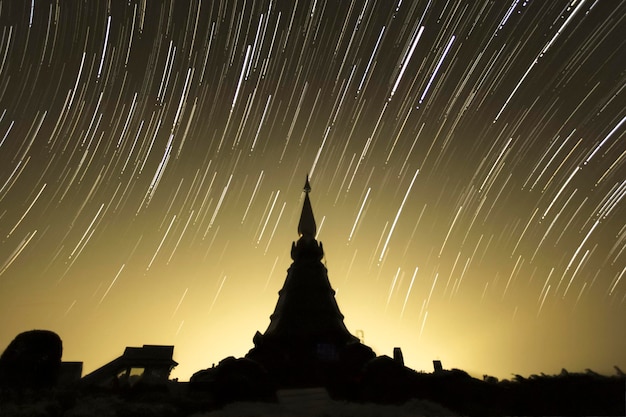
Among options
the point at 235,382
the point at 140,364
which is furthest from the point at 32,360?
the point at 235,382

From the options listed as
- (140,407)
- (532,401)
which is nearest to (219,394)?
(140,407)

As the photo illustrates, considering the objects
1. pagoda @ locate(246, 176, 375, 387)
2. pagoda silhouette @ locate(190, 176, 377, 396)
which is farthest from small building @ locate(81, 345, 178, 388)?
pagoda @ locate(246, 176, 375, 387)

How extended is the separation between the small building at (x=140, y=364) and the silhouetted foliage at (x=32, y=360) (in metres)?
3.28

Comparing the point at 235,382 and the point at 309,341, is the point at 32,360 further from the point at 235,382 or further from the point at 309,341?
the point at 309,341

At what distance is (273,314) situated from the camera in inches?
959

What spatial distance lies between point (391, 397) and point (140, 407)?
8457 millimetres

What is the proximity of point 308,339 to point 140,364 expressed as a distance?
356 inches

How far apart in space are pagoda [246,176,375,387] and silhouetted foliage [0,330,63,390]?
410 inches

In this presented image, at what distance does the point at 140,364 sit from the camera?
55.0 feet

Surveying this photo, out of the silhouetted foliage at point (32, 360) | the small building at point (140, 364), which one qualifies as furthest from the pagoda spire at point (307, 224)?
the silhouetted foliage at point (32, 360)

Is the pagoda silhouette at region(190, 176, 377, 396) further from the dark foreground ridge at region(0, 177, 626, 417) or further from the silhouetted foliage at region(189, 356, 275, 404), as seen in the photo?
the dark foreground ridge at region(0, 177, 626, 417)

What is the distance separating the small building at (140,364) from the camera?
52.2ft

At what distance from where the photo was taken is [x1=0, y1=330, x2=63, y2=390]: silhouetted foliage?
11891 mm

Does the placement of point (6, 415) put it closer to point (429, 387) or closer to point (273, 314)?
point (429, 387)
